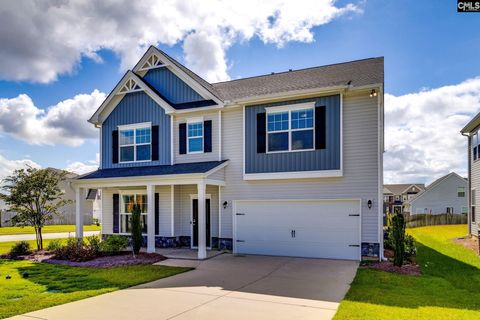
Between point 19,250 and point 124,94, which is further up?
point 124,94

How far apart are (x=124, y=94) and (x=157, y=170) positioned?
4492 mm

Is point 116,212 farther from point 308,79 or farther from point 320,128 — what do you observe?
point 308,79

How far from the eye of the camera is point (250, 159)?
13258mm

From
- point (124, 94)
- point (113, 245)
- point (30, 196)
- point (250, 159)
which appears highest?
point (124, 94)

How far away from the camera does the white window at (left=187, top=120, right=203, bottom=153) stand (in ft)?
47.7

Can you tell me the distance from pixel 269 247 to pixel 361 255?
3347mm

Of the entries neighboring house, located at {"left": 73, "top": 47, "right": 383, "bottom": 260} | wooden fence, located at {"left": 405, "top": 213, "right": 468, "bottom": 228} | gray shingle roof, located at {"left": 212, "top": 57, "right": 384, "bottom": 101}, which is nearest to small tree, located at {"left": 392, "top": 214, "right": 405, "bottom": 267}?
neighboring house, located at {"left": 73, "top": 47, "right": 383, "bottom": 260}

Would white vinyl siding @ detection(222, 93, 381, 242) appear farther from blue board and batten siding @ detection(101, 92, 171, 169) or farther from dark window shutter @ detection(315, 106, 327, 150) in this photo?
blue board and batten siding @ detection(101, 92, 171, 169)

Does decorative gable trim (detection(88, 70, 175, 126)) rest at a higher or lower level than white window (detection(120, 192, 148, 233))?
higher

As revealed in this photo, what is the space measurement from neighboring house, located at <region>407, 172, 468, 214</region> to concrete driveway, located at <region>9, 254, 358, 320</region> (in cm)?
3985

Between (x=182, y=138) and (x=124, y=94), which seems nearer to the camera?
(x=182, y=138)

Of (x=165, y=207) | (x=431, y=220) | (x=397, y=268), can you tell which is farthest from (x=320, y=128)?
(x=431, y=220)

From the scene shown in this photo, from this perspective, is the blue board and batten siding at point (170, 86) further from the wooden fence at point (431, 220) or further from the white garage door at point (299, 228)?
the wooden fence at point (431, 220)

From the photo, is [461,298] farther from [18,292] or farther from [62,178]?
[62,178]
